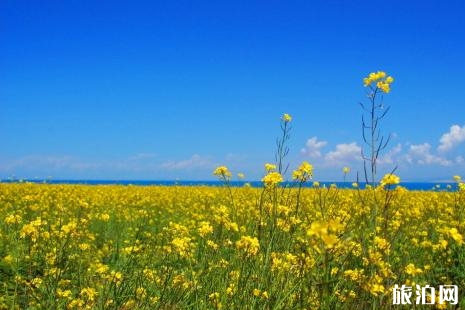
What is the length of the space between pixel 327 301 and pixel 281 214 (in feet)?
3.90

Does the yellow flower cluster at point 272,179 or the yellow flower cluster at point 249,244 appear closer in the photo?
the yellow flower cluster at point 249,244

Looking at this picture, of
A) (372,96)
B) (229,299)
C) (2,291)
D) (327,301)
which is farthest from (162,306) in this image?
(2,291)

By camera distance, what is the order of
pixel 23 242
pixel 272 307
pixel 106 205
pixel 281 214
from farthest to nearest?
pixel 106 205 < pixel 23 242 < pixel 281 214 < pixel 272 307

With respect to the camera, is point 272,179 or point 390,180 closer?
point 390,180

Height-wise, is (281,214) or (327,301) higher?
(281,214)

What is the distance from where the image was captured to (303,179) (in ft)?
14.5

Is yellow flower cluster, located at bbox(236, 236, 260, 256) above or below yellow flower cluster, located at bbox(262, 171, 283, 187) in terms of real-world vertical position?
below

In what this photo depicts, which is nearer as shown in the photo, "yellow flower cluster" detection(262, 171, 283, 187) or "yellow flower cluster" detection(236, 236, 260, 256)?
"yellow flower cluster" detection(236, 236, 260, 256)

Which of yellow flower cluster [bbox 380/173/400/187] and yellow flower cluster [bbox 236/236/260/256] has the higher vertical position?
yellow flower cluster [bbox 380/173/400/187]

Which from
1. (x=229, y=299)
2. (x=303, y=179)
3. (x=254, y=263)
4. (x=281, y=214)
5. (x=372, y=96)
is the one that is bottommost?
(x=229, y=299)

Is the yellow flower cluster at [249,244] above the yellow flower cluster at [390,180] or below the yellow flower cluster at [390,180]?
below

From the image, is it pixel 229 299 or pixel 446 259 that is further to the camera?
pixel 446 259

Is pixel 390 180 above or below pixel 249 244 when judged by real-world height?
above

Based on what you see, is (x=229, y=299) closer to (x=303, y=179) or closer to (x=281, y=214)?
(x=281, y=214)
